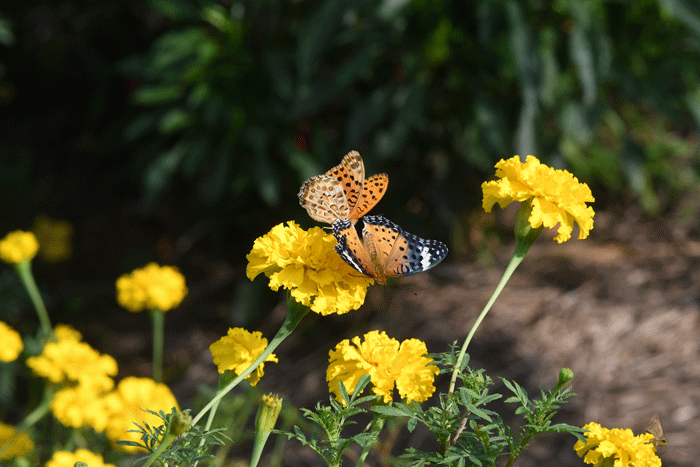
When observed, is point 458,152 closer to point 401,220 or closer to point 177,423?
point 401,220

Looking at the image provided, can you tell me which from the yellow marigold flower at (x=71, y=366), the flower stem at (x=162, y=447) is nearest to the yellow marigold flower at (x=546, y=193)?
the flower stem at (x=162, y=447)

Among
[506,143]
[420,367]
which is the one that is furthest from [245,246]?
[420,367]

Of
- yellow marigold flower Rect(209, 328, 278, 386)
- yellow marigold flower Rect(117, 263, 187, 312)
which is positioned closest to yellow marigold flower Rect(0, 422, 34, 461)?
yellow marigold flower Rect(117, 263, 187, 312)

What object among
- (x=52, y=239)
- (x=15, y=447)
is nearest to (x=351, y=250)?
(x=15, y=447)

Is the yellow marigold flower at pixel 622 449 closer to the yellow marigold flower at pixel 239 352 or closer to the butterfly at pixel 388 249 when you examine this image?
the butterfly at pixel 388 249

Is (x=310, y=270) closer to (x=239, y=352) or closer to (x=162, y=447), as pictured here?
(x=239, y=352)

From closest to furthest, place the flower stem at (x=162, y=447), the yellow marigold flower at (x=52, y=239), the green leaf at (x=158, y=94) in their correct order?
the flower stem at (x=162, y=447)
the green leaf at (x=158, y=94)
the yellow marigold flower at (x=52, y=239)
